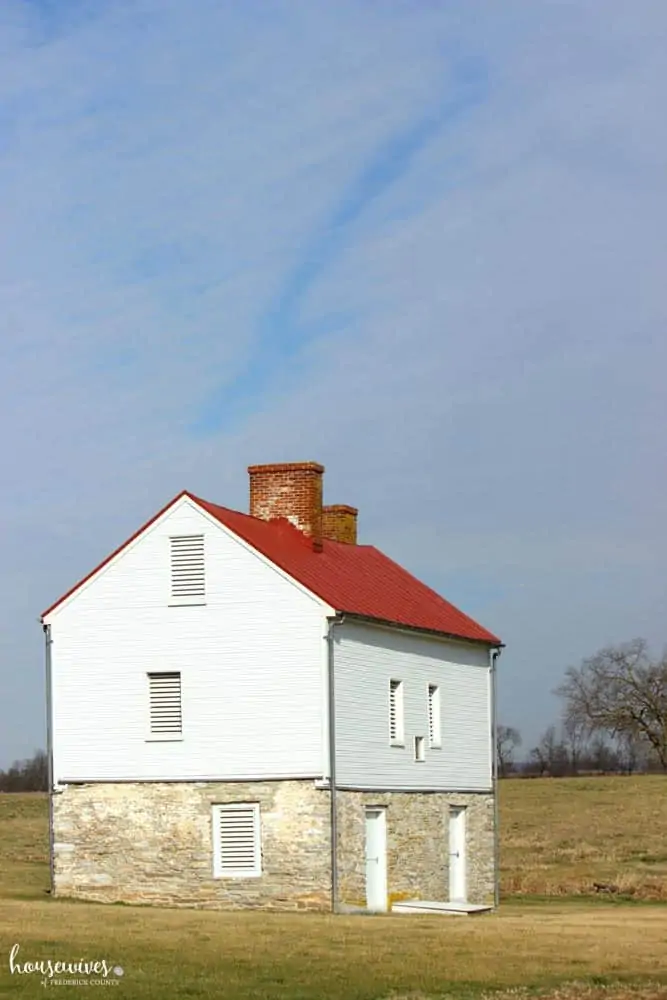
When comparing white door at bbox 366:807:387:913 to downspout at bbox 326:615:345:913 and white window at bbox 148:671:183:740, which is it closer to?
Answer: downspout at bbox 326:615:345:913

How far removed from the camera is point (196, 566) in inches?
1465

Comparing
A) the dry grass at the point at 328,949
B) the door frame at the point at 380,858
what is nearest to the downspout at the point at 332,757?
the dry grass at the point at 328,949

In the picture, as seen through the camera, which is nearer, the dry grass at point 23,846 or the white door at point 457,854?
the white door at point 457,854

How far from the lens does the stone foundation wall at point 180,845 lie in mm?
35281

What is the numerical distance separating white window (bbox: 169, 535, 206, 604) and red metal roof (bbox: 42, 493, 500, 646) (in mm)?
764

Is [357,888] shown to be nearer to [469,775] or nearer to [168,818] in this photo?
[168,818]

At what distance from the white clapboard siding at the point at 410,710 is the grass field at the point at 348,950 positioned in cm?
358

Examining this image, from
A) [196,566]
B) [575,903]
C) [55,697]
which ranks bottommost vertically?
[575,903]

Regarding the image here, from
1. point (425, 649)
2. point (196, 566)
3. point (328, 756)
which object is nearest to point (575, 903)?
point (425, 649)

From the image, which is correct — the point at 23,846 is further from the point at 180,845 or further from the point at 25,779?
the point at 25,779

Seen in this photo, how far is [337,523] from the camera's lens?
44.4m

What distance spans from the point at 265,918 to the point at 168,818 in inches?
182

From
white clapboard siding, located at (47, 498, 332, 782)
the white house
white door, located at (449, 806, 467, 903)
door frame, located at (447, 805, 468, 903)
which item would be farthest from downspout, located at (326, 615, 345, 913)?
white door, located at (449, 806, 467, 903)

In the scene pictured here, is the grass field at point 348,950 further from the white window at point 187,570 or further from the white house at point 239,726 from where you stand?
the white window at point 187,570
